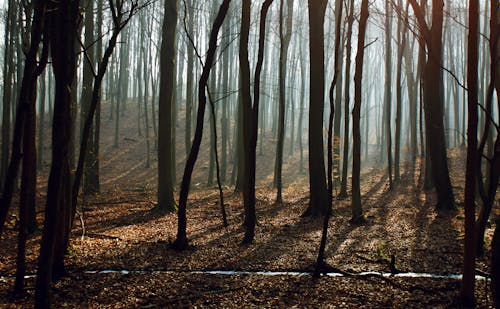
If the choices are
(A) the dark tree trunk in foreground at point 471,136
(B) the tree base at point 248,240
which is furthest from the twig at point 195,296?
(A) the dark tree trunk in foreground at point 471,136

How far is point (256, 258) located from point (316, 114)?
15.5 ft

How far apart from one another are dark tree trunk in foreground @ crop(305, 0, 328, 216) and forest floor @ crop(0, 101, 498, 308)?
620 mm

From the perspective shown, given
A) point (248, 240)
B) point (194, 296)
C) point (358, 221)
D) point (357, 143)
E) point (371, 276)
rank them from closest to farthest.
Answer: point (194, 296), point (371, 276), point (248, 240), point (357, 143), point (358, 221)

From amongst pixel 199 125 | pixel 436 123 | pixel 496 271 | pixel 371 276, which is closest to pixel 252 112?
pixel 199 125

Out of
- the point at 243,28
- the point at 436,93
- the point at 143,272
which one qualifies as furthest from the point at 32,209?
the point at 436,93

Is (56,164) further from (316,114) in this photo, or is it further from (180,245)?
(316,114)

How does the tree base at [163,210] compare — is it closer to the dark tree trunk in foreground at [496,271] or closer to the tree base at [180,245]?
the tree base at [180,245]

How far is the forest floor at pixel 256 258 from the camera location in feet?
14.1

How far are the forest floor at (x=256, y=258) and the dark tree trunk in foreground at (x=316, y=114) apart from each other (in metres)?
0.62

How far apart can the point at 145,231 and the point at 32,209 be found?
2113mm

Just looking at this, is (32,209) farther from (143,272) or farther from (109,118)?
(109,118)

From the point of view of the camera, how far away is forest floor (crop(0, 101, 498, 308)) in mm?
4305

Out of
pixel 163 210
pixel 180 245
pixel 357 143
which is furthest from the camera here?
pixel 163 210

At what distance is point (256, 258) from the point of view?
19.6 feet
